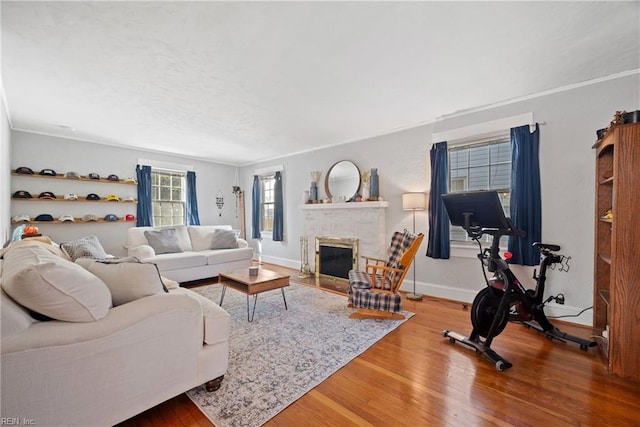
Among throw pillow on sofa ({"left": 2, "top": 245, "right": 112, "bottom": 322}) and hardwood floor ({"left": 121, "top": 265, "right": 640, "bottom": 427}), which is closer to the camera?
throw pillow on sofa ({"left": 2, "top": 245, "right": 112, "bottom": 322})

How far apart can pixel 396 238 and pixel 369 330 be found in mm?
1226

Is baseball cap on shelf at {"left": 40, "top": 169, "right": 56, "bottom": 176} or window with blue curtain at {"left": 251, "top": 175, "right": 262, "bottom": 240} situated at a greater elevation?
baseball cap on shelf at {"left": 40, "top": 169, "right": 56, "bottom": 176}

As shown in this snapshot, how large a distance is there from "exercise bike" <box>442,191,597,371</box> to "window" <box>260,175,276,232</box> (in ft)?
14.5

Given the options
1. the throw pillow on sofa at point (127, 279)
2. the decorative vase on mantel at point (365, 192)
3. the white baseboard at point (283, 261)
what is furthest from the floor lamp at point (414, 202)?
the throw pillow on sofa at point (127, 279)

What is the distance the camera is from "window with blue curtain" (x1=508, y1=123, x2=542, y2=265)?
2881 millimetres


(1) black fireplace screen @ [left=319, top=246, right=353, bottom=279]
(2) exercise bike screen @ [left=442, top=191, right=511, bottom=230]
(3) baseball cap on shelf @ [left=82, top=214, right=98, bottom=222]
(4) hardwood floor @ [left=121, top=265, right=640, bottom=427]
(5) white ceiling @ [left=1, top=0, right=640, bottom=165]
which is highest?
(5) white ceiling @ [left=1, top=0, right=640, bottom=165]

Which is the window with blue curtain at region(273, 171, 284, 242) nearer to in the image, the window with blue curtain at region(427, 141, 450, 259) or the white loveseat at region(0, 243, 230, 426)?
the window with blue curtain at region(427, 141, 450, 259)

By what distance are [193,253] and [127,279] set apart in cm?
305

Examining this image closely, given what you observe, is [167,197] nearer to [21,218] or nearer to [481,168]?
[21,218]

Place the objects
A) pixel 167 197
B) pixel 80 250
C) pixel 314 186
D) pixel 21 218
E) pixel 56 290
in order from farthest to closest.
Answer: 1. pixel 167 197
2. pixel 314 186
3. pixel 21 218
4. pixel 80 250
5. pixel 56 290

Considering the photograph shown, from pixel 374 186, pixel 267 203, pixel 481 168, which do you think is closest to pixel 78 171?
pixel 267 203

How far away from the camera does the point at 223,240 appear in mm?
4906

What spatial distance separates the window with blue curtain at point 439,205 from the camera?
350 cm

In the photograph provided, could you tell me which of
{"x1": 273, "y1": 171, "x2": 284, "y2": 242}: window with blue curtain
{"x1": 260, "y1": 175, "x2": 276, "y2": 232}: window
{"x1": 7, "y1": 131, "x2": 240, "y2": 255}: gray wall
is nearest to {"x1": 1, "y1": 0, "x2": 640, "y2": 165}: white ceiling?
{"x1": 7, "y1": 131, "x2": 240, "y2": 255}: gray wall
